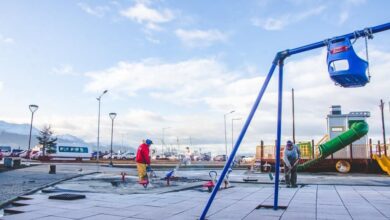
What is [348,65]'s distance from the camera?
5.97 metres

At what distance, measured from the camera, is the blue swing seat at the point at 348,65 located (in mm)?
5883

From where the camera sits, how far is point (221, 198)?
9.63 m

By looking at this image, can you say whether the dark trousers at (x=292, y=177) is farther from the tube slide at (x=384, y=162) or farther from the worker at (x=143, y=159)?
the tube slide at (x=384, y=162)

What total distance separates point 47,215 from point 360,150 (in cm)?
2537

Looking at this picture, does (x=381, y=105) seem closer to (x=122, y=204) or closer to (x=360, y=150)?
(x=360, y=150)

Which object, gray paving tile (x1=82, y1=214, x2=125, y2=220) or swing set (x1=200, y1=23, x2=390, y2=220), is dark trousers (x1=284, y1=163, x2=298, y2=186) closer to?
swing set (x1=200, y1=23, x2=390, y2=220)

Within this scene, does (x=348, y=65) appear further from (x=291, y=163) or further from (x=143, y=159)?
(x=143, y=159)

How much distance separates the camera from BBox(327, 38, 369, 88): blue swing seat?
5.88 m

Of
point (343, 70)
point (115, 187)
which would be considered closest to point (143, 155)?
point (115, 187)

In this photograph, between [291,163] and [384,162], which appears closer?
[291,163]

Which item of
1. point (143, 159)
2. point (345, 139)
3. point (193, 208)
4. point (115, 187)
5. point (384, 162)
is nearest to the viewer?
point (193, 208)

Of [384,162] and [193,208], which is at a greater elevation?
[384,162]

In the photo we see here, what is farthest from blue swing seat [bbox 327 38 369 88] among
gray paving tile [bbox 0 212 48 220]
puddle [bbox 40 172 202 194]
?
puddle [bbox 40 172 202 194]

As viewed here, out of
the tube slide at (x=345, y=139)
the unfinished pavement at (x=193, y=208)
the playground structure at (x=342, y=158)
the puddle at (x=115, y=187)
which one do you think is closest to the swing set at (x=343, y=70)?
the unfinished pavement at (x=193, y=208)
